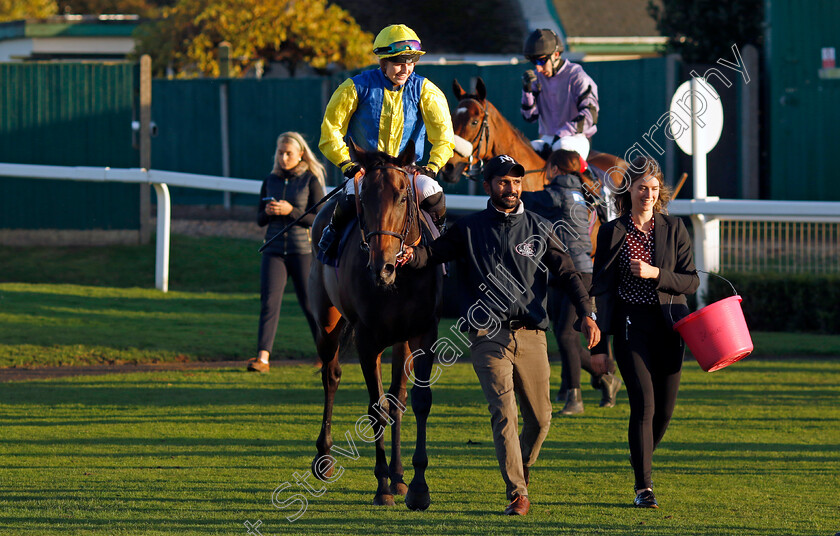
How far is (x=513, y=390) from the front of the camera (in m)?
5.66

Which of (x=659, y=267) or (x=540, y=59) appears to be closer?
(x=659, y=267)

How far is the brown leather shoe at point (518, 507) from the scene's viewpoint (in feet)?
17.4

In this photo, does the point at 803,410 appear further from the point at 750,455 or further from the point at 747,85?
the point at 747,85

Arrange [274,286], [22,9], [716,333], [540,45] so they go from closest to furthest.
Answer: [716,333] < [540,45] < [274,286] < [22,9]

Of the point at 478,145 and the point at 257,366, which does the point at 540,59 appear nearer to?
the point at 478,145

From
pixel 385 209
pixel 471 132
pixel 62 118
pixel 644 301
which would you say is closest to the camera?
pixel 385 209

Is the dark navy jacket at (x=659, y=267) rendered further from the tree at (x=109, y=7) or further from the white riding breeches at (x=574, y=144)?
the tree at (x=109, y=7)

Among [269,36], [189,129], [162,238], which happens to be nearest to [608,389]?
[162,238]

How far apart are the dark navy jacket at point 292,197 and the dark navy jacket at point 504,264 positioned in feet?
12.5

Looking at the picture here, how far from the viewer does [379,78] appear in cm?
636

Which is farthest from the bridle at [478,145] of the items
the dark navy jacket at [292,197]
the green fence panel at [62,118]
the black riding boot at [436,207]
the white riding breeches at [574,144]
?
the green fence panel at [62,118]

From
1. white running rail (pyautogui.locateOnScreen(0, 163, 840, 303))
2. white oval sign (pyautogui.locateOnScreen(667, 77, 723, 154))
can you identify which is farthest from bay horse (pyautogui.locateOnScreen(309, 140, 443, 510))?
white oval sign (pyautogui.locateOnScreen(667, 77, 723, 154))

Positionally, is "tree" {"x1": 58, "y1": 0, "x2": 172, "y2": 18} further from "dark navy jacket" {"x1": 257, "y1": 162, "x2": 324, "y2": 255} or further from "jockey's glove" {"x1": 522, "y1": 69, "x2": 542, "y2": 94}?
"jockey's glove" {"x1": 522, "y1": 69, "x2": 542, "y2": 94}

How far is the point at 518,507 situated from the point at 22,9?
39271 mm
